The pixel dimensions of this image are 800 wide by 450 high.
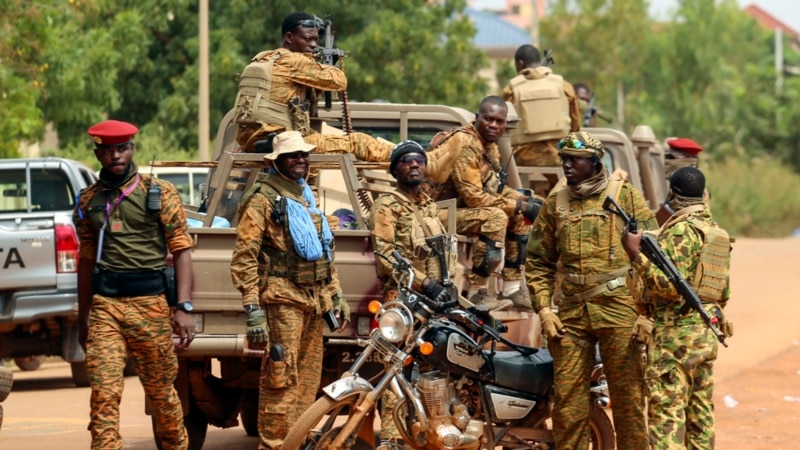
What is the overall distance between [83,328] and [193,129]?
21426 millimetres

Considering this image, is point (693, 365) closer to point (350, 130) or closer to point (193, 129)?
point (350, 130)

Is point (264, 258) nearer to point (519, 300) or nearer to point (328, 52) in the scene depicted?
point (519, 300)

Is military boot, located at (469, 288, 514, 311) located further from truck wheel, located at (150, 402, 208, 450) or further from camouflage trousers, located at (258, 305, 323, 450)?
truck wheel, located at (150, 402, 208, 450)

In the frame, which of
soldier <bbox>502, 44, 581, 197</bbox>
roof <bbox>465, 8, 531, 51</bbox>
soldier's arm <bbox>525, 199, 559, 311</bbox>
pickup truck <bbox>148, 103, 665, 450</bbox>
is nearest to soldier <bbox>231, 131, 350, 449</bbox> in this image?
pickup truck <bbox>148, 103, 665, 450</bbox>

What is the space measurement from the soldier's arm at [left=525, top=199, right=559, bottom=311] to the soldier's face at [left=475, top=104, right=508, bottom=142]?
6.72 ft

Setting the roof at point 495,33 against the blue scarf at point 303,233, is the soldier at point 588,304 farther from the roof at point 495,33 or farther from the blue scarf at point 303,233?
the roof at point 495,33

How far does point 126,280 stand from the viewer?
7832 millimetres

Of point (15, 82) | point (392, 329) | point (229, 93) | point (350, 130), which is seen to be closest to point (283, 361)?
point (392, 329)

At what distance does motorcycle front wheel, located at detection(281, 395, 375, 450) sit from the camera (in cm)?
746

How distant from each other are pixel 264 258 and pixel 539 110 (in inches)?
196

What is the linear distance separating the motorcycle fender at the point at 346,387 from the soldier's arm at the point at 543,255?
1.17 metres

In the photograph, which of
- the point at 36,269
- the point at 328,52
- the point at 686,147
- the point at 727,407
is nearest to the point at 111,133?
the point at 328,52

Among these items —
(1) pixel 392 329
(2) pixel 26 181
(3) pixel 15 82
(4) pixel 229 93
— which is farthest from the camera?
(4) pixel 229 93

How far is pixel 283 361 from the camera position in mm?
8289
